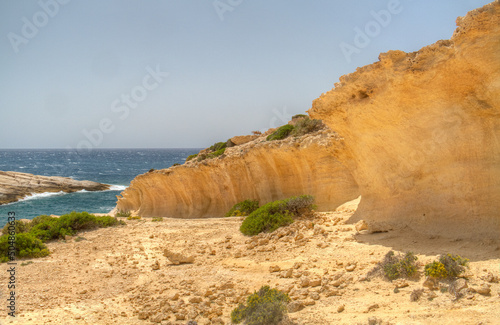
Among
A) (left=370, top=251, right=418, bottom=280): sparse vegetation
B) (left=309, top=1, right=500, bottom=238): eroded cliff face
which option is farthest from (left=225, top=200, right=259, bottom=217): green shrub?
(left=370, top=251, right=418, bottom=280): sparse vegetation

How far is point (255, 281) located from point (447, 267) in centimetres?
321

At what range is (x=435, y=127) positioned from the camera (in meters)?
7.40

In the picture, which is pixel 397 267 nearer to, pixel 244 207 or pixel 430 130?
pixel 430 130

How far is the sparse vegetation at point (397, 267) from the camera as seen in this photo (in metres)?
5.50

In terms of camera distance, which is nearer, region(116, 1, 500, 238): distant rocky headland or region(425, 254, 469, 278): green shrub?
region(425, 254, 469, 278): green shrub

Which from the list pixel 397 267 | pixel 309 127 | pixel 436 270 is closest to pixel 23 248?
pixel 397 267

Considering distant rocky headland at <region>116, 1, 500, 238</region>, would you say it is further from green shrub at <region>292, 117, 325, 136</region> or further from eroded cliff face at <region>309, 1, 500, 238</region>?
green shrub at <region>292, 117, 325, 136</region>

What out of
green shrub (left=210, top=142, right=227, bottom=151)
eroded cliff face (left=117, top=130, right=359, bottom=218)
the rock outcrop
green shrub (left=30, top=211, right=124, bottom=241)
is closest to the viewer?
green shrub (left=30, top=211, right=124, bottom=241)

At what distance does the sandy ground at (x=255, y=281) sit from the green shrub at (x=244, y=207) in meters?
6.06

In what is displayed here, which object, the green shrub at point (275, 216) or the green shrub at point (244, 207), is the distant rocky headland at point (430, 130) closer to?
the green shrub at point (275, 216)

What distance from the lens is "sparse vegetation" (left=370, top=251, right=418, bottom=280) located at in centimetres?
550

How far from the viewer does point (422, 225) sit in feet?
25.2

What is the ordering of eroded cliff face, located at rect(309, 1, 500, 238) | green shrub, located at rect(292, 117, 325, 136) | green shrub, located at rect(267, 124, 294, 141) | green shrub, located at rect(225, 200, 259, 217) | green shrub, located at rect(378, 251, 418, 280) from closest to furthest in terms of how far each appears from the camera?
1. green shrub, located at rect(378, 251, 418, 280)
2. eroded cliff face, located at rect(309, 1, 500, 238)
3. green shrub, located at rect(292, 117, 325, 136)
4. green shrub, located at rect(225, 200, 259, 217)
5. green shrub, located at rect(267, 124, 294, 141)

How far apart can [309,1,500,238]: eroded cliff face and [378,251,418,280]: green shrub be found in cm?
189
